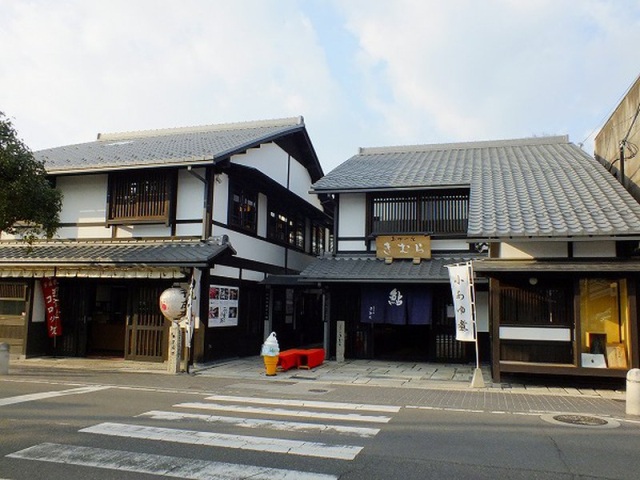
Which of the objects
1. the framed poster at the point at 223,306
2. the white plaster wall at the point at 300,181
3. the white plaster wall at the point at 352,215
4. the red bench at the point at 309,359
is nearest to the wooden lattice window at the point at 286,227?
the white plaster wall at the point at 300,181

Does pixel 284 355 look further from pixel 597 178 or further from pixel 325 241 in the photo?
pixel 325 241

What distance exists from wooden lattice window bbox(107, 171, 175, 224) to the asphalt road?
6972 millimetres

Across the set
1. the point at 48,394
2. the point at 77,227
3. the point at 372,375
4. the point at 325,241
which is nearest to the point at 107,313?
the point at 77,227

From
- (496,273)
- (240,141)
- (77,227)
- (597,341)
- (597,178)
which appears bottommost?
(597,341)

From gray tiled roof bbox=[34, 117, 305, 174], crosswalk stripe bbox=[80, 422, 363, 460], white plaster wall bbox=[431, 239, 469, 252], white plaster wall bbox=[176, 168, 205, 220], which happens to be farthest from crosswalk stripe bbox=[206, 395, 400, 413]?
white plaster wall bbox=[431, 239, 469, 252]

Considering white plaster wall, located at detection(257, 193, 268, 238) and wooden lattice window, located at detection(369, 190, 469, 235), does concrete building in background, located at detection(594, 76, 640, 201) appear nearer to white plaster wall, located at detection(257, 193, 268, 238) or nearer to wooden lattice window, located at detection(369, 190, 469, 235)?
wooden lattice window, located at detection(369, 190, 469, 235)

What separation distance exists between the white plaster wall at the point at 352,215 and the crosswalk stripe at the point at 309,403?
29.4ft

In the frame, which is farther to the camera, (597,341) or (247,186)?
(247,186)

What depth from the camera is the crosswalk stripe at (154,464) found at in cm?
586

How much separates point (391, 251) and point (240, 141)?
6.89 metres

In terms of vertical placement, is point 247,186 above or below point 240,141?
below

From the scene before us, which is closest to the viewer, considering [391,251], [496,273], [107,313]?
[496,273]

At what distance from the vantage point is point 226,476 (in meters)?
5.83

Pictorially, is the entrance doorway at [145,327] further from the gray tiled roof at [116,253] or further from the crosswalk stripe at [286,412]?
the crosswalk stripe at [286,412]
